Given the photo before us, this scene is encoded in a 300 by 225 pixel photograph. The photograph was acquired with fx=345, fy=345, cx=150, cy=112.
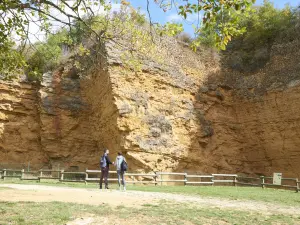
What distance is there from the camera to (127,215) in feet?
26.6

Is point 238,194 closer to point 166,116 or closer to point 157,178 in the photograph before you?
point 157,178

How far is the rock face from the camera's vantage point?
2255cm

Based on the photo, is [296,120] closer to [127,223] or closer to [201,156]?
[201,156]

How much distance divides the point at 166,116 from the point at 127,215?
15.7 meters

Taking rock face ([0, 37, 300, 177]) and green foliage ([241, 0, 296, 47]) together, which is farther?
green foliage ([241, 0, 296, 47])

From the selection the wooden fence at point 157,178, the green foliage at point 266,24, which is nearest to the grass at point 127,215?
the wooden fence at point 157,178

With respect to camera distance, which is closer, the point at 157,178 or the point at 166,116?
the point at 157,178

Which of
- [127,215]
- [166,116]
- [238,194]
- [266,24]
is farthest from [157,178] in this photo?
[266,24]

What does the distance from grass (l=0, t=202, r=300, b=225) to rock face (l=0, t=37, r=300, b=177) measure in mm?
12478

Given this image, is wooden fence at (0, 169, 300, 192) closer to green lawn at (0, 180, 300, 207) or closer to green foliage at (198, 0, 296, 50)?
green lawn at (0, 180, 300, 207)

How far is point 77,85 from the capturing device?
26500 mm

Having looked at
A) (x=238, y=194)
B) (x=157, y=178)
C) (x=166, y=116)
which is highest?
(x=166, y=116)

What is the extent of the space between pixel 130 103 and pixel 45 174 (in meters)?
7.89

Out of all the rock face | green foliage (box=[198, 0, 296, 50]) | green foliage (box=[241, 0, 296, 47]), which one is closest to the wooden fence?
the rock face
